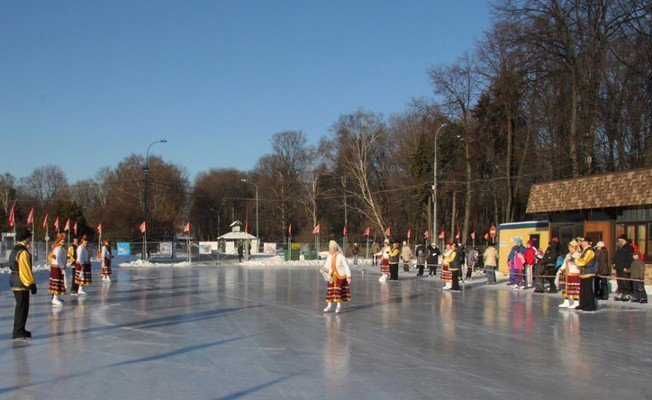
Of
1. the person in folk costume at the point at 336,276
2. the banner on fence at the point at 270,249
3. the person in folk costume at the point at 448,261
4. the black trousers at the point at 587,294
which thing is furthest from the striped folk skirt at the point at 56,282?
the banner on fence at the point at 270,249

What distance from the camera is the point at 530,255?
25312mm

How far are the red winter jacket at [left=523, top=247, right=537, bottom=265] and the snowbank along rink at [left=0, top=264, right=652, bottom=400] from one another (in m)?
6.13

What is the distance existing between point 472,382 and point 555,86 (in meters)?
31.8

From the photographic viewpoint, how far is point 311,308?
1739 centimetres

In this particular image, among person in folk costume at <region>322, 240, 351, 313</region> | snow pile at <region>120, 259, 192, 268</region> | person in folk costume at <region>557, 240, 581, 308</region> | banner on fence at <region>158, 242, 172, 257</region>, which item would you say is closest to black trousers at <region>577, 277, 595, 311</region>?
person in folk costume at <region>557, 240, 581, 308</region>

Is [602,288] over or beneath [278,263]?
over

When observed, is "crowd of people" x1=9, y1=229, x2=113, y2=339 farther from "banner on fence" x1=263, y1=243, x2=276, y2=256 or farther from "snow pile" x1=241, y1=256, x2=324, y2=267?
"banner on fence" x1=263, y1=243, x2=276, y2=256

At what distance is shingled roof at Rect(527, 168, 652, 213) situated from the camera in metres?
24.8

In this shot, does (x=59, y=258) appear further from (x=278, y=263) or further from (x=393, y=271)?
(x=278, y=263)

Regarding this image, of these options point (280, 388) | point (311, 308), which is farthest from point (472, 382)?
point (311, 308)

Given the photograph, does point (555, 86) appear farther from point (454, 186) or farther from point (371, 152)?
point (371, 152)

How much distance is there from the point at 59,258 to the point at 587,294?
13708mm

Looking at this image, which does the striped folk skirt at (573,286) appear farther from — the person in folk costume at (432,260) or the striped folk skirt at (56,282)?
the person in folk costume at (432,260)

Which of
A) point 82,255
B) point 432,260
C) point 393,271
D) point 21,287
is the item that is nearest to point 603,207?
point 393,271
